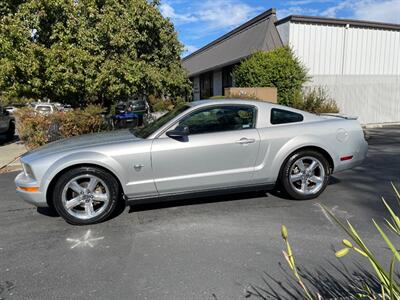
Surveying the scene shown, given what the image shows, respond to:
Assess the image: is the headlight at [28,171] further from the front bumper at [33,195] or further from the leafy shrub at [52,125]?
the leafy shrub at [52,125]

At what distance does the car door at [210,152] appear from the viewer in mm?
4586

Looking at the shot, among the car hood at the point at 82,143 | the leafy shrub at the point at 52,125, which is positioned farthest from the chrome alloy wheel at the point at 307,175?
the leafy shrub at the point at 52,125

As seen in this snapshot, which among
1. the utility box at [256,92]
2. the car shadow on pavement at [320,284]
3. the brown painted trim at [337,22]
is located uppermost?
the brown painted trim at [337,22]

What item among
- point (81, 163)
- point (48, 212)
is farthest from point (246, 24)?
point (81, 163)

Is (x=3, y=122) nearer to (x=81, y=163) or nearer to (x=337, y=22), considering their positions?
(x=81, y=163)

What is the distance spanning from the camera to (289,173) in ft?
16.6

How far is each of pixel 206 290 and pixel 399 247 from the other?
83.9 inches

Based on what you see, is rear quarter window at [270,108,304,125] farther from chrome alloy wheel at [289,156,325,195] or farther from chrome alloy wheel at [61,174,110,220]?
chrome alloy wheel at [61,174,110,220]

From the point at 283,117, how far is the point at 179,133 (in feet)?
5.35

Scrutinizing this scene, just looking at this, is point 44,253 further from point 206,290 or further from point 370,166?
point 370,166

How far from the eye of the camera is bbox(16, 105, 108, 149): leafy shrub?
31.0ft

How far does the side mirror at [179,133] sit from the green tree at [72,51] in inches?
269

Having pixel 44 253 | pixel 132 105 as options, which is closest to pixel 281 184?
pixel 44 253

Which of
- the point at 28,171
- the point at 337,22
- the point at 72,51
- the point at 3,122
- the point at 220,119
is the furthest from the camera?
the point at 337,22
